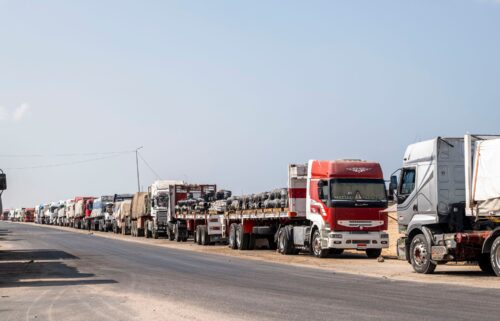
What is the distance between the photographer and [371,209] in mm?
27141

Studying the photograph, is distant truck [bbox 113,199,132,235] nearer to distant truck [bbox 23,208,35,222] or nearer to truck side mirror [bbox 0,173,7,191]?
truck side mirror [bbox 0,173,7,191]

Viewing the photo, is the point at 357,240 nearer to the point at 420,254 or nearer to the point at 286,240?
the point at 286,240

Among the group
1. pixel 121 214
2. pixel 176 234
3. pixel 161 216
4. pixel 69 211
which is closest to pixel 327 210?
pixel 176 234

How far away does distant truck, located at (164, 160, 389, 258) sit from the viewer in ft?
88.4

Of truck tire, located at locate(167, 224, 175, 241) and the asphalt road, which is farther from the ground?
truck tire, located at locate(167, 224, 175, 241)

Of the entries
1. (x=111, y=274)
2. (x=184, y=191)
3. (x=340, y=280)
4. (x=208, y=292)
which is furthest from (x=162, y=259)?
(x=184, y=191)

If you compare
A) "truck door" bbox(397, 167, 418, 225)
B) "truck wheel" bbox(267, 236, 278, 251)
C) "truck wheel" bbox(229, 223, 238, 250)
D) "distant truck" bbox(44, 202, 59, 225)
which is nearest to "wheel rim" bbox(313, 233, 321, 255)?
"truck door" bbox(397, 167, 418, 225)

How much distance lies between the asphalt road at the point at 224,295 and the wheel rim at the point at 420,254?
2022mm

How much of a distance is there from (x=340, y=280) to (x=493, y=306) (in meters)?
6.17

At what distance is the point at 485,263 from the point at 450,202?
1.77 metres

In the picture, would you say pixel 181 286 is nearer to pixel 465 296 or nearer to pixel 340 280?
pixel 340 280

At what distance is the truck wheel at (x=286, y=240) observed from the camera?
29.8m

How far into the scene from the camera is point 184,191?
46906 mm

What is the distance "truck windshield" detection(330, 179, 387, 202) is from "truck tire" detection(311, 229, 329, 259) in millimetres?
1622
